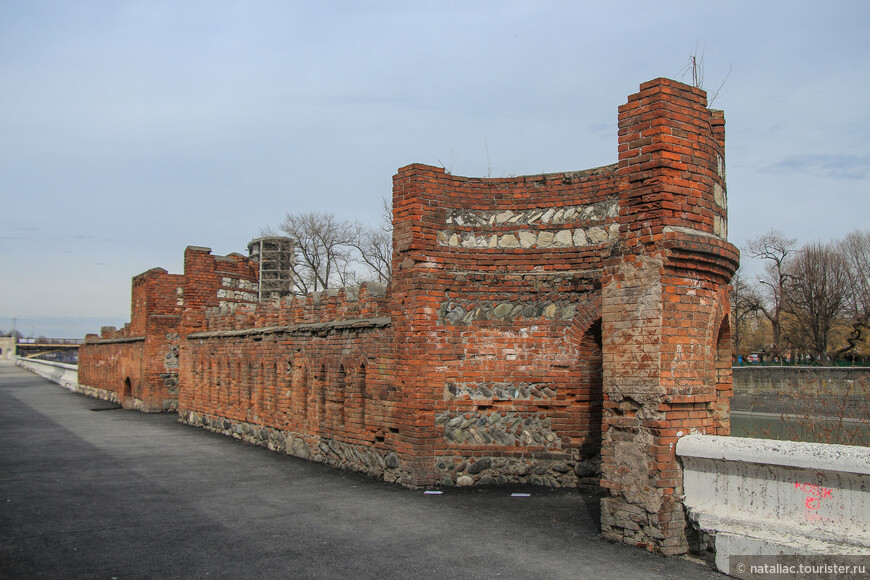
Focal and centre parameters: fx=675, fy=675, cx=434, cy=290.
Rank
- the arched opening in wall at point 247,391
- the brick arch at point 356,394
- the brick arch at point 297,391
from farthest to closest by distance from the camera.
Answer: the arched opening in wall at point 247,391, the brick arch at point 297,391, the brick arch at point 356,394

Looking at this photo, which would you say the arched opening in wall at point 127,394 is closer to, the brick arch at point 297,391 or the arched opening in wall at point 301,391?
the brick arch at point 297,391

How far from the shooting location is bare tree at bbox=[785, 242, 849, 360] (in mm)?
38188

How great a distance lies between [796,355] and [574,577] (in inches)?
1888

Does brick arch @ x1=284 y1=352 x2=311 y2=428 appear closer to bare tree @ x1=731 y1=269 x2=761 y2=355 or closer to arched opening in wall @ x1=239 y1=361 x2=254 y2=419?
arched opening in wall @ x1=239 y1=361 x2=254 y2=419

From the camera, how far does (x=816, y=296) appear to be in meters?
38.3

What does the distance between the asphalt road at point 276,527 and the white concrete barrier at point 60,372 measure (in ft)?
93.5

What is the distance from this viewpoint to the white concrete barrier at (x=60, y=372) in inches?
1504

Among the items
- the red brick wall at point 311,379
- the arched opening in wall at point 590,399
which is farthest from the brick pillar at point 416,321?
the arched opening in wall at point 590,399

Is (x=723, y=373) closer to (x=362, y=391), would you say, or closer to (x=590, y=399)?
(x=590, y=399)

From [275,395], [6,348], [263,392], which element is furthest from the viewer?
[6,348]

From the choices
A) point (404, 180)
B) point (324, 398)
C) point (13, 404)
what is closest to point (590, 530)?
point (404, 180)

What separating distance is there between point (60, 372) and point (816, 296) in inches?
1836

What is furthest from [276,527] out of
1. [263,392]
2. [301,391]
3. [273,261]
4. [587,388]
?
[273,261]

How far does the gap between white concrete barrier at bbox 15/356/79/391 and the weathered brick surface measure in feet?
88.0
